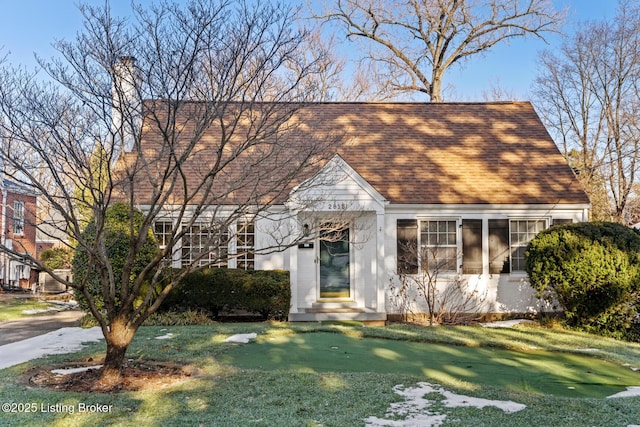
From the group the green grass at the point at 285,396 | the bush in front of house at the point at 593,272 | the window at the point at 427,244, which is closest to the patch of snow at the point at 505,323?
the bush in front of house at the point at 593,272

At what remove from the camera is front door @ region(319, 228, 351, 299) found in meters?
14.0

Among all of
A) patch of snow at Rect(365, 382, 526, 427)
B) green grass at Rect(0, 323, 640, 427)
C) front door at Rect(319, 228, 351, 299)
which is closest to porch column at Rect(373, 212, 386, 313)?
front door at Rect(319, 228, 351, 299)

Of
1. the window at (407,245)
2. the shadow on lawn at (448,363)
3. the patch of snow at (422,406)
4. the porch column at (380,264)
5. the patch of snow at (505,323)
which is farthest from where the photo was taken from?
the window at (407,245)

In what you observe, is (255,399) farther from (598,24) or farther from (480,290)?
(598,24)

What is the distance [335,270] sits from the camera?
14.0 m

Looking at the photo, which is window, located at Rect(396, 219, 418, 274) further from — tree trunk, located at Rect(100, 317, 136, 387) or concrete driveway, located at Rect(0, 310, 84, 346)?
tree trunk, located at Rect(100, 317, 136, 387)

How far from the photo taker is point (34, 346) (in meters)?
9.17

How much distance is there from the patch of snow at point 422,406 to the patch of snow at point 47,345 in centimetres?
544

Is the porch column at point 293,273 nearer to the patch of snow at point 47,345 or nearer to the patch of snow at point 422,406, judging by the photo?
the patch of snow at point 47,345

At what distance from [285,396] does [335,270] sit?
8.03 meters

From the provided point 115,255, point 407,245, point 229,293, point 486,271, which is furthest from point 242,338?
point 486,271

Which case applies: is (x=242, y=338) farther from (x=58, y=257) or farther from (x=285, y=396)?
(x=58, y=257)

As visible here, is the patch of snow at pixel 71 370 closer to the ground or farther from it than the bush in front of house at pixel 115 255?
closer to the ground

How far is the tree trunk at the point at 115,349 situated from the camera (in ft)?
21.7
